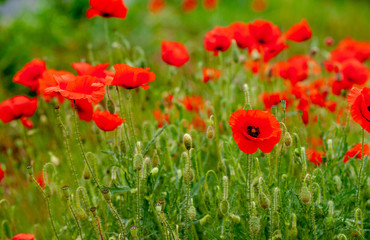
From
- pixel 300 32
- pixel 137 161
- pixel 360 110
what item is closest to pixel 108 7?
pixel 137 161

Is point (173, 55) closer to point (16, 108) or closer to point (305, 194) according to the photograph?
point (16, 108)

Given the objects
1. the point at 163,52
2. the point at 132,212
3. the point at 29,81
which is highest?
the point at 163,52

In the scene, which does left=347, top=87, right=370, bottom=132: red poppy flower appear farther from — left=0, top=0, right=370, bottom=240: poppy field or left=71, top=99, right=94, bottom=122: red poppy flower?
left=71, top=99, right=94, bottom=122: red poppy flower

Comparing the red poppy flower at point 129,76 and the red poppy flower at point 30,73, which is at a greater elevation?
the red poppy flower at point 129,76

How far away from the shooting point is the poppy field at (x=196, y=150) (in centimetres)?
147

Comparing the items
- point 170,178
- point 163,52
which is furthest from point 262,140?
point 163,52

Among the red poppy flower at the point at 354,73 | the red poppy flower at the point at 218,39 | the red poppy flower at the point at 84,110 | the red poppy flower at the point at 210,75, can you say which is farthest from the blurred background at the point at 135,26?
the red poppy flower at the point at 84,110

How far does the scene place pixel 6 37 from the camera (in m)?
4.61

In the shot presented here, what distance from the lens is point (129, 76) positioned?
1523mm

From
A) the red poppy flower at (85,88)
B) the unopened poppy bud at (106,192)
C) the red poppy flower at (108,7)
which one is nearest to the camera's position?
the unopened poppy bud at (106,192)

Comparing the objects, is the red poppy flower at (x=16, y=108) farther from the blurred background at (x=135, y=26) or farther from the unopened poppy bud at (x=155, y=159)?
the blurred background at (x=135, y=26)

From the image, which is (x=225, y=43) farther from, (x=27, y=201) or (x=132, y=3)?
(x=132, y=3)

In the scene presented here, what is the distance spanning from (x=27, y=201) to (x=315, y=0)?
6.79 metres

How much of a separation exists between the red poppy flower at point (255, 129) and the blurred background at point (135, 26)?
1928mm
